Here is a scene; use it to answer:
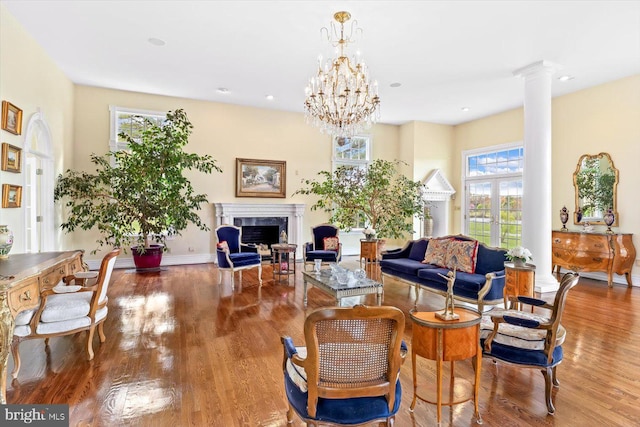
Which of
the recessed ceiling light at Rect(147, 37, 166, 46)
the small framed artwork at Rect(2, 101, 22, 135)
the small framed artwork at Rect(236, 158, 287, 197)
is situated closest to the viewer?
the small framed artwork at Rect(2, 101, 22, 135)

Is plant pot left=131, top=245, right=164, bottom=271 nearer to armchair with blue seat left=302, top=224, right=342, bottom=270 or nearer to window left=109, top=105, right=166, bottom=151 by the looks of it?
window left=109, top=105, right=166, bottom=151

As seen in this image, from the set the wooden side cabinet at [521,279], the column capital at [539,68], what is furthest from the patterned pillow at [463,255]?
the column capital at [539,68]

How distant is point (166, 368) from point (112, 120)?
20.3 ft

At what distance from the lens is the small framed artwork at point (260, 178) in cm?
826

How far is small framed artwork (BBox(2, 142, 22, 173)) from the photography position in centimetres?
400

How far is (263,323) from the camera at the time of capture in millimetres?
4117

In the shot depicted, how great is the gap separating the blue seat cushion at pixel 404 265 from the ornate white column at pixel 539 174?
2038 millimetres

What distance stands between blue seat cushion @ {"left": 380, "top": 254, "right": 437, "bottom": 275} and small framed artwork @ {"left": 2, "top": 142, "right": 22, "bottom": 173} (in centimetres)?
523

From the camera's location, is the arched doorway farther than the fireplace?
No

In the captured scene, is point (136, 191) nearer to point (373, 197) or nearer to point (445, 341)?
point (373, 197)

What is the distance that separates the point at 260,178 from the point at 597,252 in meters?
7.00

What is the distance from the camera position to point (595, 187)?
6.62 meters

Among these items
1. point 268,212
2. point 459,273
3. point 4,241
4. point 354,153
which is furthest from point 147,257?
point 459,273

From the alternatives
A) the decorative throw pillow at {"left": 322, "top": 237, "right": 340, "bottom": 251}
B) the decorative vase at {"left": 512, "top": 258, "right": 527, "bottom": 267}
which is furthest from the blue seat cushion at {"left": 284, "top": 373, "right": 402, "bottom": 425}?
the decorative throw pillow at {"left": 322, "top": 237, "right": 340, "bottom": 251}
